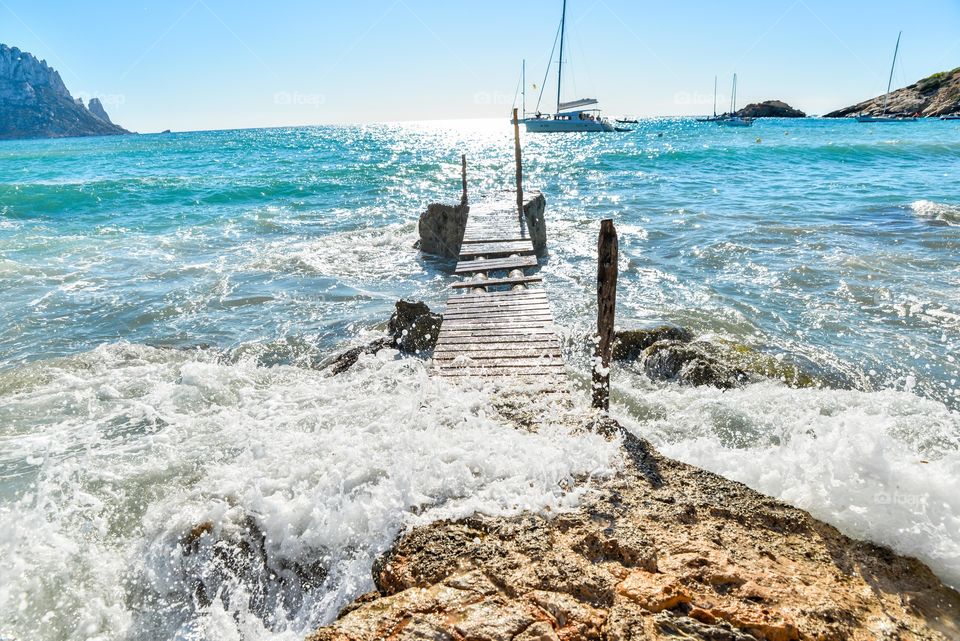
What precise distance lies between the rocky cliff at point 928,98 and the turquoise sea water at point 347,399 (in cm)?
7931

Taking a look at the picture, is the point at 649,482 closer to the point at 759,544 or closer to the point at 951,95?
the point at 759,544

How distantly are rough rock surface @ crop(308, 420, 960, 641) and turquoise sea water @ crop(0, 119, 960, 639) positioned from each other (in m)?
0.31

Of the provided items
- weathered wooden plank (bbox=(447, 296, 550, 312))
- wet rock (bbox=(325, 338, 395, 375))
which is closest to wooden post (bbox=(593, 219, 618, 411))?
weathered wooden plank (bbox=(447, 296, 550, 312))

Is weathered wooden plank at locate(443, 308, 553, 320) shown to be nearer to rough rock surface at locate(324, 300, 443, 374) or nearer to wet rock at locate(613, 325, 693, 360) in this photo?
rough rock surface at locate(324, 300, 443, 374)

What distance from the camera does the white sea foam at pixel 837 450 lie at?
3.72 metres

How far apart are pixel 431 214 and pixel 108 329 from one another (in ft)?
28.1

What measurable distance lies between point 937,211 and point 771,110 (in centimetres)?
13572

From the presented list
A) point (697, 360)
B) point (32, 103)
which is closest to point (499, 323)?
point (697, 360)

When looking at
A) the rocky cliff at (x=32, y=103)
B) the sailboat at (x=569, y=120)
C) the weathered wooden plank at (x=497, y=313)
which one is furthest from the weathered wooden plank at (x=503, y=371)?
the rocky cliff at (x=32, y=103)

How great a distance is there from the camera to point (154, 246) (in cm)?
1739

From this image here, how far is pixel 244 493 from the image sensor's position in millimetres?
4266

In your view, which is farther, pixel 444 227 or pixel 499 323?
pixel 444 227

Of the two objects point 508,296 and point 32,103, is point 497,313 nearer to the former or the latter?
point 508,296

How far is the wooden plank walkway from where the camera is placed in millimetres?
6395
